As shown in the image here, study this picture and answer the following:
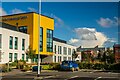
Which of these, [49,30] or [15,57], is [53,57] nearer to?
[49,30]

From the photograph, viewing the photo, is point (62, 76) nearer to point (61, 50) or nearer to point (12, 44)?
point (12, 44)

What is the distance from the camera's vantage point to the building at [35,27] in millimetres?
67625

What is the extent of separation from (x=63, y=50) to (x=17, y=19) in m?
25.7

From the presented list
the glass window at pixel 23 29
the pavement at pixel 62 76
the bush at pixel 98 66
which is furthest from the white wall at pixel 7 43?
the pavement at pixel 62 76

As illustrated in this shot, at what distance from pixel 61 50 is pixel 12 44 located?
30.9 metres

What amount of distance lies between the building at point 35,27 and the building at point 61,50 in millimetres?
6563

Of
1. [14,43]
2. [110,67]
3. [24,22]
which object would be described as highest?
[24,22]

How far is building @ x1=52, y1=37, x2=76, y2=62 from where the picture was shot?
271 ft


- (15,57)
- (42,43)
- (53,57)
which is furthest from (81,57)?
(15,57)

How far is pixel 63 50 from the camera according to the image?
9056 centimetres

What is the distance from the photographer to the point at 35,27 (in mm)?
68062

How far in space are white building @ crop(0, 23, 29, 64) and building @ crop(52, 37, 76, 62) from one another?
17.3 meters

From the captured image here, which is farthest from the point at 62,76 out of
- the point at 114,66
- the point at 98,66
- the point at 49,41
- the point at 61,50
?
the point at 61,50

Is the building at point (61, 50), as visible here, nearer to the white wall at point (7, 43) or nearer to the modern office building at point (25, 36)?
the modern office building at point (25, 36)
